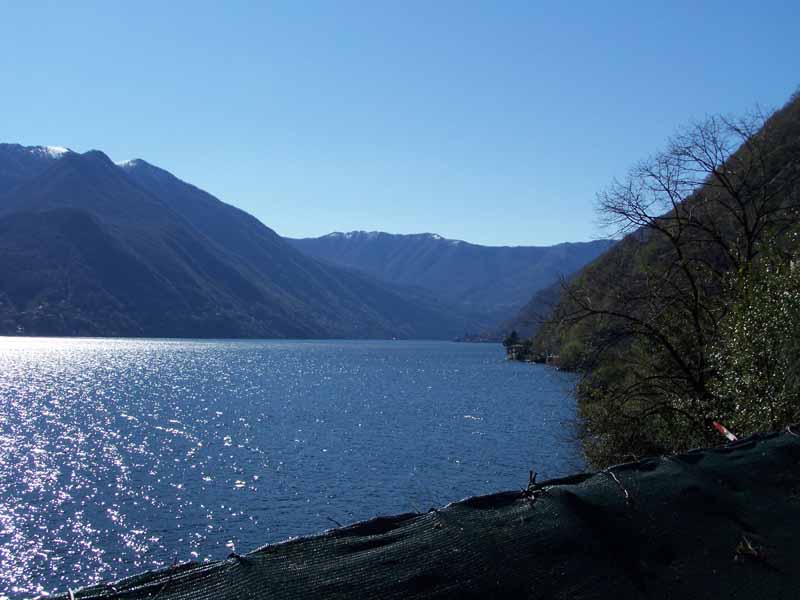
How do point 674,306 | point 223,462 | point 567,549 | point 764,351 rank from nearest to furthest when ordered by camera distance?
point 567,549 < point 764,351 < point 674,306 < point 223,462

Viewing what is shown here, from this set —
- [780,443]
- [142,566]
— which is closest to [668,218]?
[780,443]

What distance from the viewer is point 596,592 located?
635 centimetres

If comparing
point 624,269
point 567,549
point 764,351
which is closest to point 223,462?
point 624,269

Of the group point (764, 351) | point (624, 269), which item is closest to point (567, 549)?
point (764, 351)

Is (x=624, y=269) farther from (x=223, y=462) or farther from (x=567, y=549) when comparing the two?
(x=223, y=462)

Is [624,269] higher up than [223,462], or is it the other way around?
[624,269]

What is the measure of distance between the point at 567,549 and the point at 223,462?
125 ft

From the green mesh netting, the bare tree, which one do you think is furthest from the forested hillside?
the green mesh netting

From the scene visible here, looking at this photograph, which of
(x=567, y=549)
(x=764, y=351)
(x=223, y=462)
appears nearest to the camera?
(x=567, y=549)

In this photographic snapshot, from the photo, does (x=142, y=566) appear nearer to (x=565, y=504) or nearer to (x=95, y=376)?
(x=565, y=504)

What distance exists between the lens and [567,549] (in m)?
6.64

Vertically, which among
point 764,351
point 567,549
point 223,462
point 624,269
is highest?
point 624,269

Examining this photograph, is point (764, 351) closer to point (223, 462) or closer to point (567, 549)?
point (567, 549)

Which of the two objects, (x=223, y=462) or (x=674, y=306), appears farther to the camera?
(x=223, y=462)
